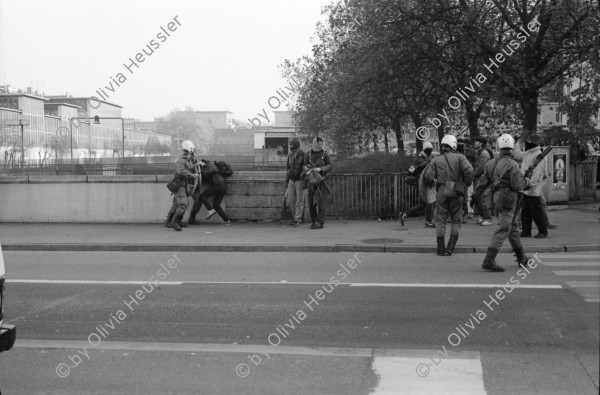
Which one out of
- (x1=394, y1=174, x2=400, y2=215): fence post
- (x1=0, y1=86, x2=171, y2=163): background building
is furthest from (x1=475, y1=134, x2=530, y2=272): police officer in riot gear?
(x1=0, y1=86, x2=171, y2=163): background building

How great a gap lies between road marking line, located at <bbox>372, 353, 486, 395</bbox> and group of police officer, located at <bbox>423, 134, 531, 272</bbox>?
13.9 ft

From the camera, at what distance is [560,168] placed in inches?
709

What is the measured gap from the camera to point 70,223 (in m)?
17.2

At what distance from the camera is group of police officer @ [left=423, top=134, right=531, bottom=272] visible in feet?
32.1

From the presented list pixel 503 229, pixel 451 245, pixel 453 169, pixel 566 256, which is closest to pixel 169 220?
pixel 451 245

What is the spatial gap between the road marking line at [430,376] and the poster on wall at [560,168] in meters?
13.2

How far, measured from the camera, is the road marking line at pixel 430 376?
16.7ft

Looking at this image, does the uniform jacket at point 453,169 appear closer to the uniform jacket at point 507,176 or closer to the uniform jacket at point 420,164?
the uniform jacket at point 507,176

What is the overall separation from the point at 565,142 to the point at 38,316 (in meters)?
19.1

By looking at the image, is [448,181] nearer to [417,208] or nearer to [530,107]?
[417,208]

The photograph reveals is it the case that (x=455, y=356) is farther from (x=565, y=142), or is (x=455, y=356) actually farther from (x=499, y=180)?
(x=565, y=142)

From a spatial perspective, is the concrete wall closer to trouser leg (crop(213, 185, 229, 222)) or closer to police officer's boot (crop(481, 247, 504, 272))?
trouser leg (crop(213, 185, 229, 222))

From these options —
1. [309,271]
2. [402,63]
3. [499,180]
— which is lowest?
[309,271]

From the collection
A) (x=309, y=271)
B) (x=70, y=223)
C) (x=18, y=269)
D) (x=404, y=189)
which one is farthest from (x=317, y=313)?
(x=70, y=223)
